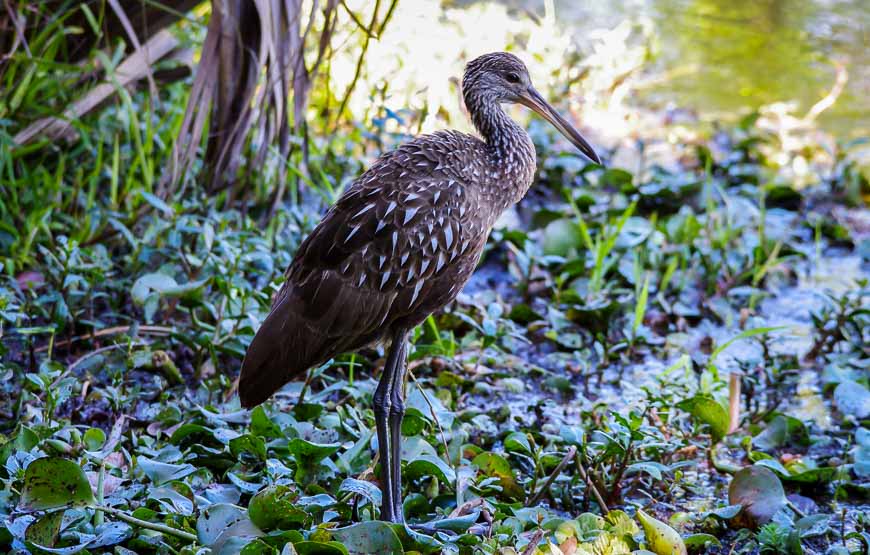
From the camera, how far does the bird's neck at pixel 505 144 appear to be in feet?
13.1

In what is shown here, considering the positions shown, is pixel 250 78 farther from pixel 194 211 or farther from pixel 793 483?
pixel 793 483

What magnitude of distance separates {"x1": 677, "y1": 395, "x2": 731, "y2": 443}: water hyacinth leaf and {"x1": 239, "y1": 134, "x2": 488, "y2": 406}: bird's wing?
0.99 m

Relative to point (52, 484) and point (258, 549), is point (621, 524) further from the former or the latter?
point (52, 484)

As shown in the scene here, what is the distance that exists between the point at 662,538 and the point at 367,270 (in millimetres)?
1281

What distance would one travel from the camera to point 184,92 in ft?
20.3

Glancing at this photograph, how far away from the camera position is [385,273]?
354 centimetres

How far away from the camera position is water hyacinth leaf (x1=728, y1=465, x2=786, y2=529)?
11.8 ft

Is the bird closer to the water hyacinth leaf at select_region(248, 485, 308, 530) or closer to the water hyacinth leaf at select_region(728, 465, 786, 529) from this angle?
the water hyacinth leaf at select_region(248, 485, 308, 530)

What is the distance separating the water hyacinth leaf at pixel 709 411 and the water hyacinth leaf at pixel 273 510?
1529 mm

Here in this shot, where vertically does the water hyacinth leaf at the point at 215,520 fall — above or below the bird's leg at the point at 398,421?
below

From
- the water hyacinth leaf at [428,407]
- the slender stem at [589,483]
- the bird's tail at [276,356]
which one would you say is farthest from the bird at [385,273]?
the slender stem at [589,483]

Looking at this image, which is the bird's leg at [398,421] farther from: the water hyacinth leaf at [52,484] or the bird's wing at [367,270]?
the water hyacinth leaf at [52,484]

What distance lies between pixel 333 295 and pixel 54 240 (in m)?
1.98

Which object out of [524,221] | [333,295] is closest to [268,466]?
[333,295]
